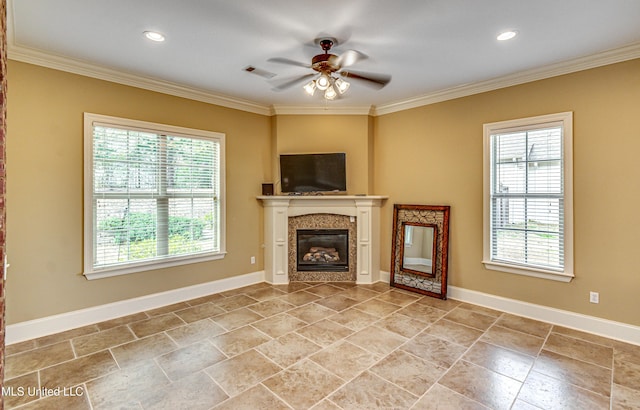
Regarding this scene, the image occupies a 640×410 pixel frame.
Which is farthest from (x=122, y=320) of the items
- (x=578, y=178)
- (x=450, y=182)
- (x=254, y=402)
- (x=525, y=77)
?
(x=525, y=77)

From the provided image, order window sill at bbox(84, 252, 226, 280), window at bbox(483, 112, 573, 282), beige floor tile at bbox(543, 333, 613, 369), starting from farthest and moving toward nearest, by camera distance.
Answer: window sill at bbox(84, 252, 226, 280)
window at bbox(483, 112, 573, 282)
beige floor tile at bbox(543, 333, 613, 369)

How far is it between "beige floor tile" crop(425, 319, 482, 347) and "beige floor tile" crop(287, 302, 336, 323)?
3.77 ft

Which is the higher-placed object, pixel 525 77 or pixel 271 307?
pixel 525 77

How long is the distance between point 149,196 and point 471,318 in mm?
4108

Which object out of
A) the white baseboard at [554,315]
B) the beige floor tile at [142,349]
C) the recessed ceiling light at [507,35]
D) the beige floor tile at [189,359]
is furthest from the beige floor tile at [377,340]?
the recessed ceiling light at [507,35]

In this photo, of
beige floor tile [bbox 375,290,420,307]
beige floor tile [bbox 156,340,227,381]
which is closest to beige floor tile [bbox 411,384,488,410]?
beige floor tile [bbox 156,340,227,381]

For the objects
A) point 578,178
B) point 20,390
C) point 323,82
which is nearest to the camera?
point 20,390

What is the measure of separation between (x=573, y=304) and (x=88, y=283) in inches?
207

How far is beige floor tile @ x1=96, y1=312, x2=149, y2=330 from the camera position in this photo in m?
3.48

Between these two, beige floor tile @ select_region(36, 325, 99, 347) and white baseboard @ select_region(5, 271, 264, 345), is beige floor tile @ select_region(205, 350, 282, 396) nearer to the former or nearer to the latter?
beige floor tile @ select_region(36, 325, 99, 347)

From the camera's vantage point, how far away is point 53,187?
3.32 m

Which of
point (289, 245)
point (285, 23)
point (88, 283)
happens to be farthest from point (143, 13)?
point (289, 245)

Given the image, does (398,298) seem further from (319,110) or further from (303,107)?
(303,107)

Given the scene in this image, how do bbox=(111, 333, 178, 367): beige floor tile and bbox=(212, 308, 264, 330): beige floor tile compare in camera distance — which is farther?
bbox=(212, 308, 264, 330): beige floor tile
